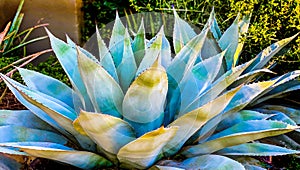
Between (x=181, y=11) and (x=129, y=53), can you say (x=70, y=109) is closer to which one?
(x=129, y=53)

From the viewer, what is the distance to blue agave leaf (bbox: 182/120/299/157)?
168 cm

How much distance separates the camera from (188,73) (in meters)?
1.81

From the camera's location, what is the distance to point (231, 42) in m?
2.28

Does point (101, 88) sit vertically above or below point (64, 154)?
above

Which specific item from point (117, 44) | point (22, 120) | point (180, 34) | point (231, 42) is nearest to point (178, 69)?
point (117, 44)

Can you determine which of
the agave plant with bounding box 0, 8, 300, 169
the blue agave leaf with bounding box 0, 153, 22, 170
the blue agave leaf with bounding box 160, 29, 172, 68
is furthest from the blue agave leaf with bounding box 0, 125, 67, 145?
the blue agave leaf with bounding box 160, 29, 172, 68

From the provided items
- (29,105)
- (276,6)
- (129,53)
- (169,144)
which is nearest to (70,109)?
(29,105)

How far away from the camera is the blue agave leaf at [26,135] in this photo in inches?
69.8

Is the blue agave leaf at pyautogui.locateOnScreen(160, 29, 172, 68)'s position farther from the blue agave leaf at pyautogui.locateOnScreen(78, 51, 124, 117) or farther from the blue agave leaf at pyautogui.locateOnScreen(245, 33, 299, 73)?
the blue agave leaf at pyautogui.locateOnScreen(245, 33, 299, 73)

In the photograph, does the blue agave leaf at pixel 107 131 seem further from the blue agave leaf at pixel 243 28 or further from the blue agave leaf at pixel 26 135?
the blue agave leaf at pixel 243 28

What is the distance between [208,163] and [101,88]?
1.47ft

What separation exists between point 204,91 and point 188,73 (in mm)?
90

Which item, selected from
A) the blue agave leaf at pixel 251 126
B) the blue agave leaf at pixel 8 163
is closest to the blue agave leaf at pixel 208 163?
the blue agave leaf at pixel 251 126

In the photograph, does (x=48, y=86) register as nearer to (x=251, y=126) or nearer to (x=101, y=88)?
(x=101, y=88)
